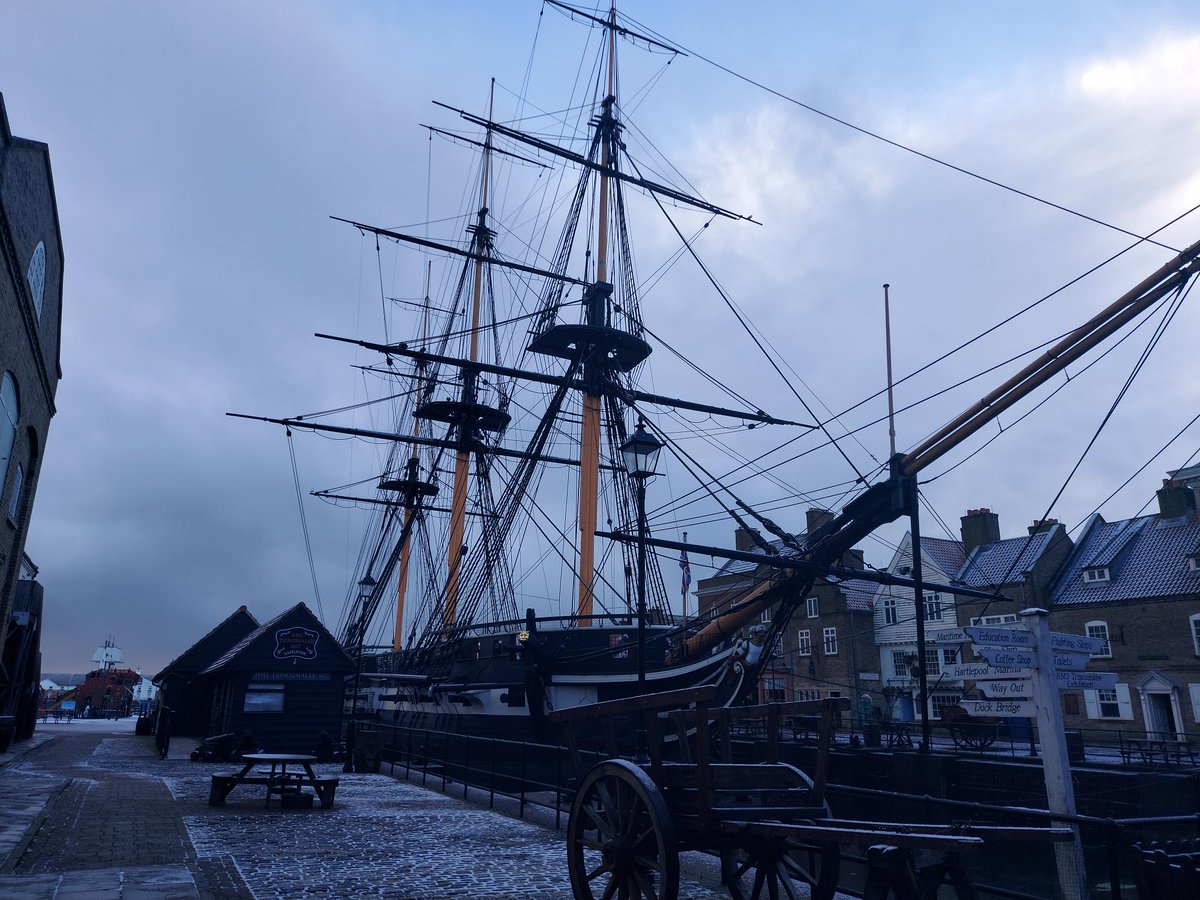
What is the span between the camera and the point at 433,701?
27016mm

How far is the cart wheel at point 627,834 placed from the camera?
520 cm

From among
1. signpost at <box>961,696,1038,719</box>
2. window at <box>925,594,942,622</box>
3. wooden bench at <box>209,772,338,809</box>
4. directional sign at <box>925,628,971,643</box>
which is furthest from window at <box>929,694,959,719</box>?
directional sign at <box>925,628,971,643</box>

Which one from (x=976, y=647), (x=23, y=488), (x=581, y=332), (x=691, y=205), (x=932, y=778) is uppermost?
(x=691, y=205)

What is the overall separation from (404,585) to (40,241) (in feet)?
133

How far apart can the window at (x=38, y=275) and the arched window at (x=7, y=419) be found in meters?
1.42

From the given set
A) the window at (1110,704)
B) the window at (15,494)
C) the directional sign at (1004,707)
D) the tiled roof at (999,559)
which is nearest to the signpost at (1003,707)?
the directional sign at (1004,707)

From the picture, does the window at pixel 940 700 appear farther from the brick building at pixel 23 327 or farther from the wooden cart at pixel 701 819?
the wooden cart at pixel 701 819

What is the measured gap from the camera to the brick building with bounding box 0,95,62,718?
1156cm

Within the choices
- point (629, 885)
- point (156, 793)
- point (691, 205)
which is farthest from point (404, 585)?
point (629, 885)

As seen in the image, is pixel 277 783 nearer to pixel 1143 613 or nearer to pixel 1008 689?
pixel 1008 689

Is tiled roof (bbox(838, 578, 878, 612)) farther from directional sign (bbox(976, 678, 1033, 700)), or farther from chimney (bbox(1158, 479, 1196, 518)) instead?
directional sign (bbox(976, 678, 1033, 700))

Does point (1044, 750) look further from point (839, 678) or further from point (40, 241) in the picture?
point (839, 678)

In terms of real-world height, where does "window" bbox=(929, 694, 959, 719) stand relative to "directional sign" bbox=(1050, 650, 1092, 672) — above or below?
below

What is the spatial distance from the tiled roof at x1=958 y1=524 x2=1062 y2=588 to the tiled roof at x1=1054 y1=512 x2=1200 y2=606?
1398mm
